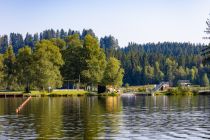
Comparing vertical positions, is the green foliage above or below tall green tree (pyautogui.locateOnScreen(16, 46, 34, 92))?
above

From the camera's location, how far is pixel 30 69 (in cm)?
15912

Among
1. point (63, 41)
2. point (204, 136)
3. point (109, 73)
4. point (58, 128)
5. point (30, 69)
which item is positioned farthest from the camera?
point (63, 41)

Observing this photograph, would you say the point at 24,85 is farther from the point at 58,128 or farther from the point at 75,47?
the point at 58,128

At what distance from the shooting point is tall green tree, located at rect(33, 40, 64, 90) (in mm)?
156125

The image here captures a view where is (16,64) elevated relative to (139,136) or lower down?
elevated

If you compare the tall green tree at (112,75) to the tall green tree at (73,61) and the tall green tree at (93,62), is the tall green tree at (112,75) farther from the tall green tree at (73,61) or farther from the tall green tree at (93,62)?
the tall green tree at (73,61)

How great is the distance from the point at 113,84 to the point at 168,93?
22959 mm

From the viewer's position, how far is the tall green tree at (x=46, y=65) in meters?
156

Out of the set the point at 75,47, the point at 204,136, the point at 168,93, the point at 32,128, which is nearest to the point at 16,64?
the point at 75,47

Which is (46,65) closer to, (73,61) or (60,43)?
(73,61)

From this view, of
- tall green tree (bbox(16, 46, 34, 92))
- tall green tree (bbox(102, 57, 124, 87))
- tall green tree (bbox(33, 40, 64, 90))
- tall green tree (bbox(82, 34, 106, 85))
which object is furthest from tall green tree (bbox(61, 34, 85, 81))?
tall green tree (bbox(16, 46, 34, 92))

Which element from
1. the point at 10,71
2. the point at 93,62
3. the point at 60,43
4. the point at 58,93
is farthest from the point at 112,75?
the point at 10,71

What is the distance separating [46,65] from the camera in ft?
516

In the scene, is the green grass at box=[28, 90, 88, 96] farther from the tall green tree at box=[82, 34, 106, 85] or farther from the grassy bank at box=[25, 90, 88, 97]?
the tall green tree at box=[82, 34, 106, 85]
